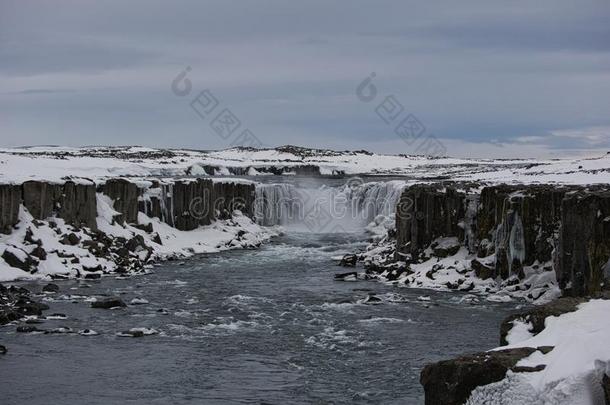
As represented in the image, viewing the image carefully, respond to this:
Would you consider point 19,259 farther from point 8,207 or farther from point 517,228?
point 517,228

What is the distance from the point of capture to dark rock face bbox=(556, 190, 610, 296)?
27.9 metres

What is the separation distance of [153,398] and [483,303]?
1744 centimetres

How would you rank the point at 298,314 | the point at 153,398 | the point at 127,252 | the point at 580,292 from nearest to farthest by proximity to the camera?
the point at 153,398 < the point at 580,292 < the point at 298,314 < the point at 127,252

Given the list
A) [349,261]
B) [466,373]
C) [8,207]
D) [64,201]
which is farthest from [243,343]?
[64,201]

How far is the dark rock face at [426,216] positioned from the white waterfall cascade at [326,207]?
2052 cm

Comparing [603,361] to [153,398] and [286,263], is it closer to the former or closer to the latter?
[153,398]

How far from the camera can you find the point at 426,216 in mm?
43750

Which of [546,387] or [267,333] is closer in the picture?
[546,387]

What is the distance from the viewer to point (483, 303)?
3312 centimetres

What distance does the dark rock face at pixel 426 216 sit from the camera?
42.2 metres

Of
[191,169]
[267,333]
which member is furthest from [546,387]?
[191,169]

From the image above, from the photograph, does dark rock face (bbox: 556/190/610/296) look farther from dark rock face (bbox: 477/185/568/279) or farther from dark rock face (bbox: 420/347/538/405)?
dark rock face (bbox: 420/347/538/405)

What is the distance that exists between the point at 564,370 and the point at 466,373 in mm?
1819

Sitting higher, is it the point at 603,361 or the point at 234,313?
the point at 603,361
